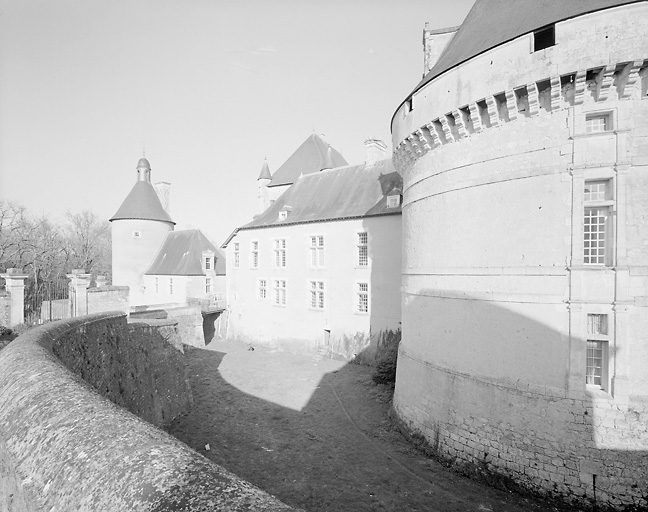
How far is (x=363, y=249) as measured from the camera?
1903cm

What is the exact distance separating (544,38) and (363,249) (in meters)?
12.3

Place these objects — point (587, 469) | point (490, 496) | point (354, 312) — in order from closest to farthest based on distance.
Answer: point (587, 469) < point (490, 496) < point (354, 312)

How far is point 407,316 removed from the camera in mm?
11492

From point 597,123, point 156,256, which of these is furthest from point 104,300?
point 597,123

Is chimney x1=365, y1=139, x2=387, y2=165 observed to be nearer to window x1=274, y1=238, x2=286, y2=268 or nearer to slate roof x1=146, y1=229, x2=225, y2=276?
window x1=274, y1=238, x2=286, y2=268

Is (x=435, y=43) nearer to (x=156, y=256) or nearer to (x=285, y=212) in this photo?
(x=285, y=212)

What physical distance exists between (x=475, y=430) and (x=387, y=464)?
234 cm

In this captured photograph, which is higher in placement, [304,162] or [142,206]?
[304,162]

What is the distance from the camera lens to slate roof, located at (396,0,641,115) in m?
7.75

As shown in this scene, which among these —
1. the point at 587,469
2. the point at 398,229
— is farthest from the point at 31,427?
the point at 398,229

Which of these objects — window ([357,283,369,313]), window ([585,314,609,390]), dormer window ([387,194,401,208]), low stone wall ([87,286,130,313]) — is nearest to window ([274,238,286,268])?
window ([357,283,369,313])

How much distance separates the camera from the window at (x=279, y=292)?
883 inches

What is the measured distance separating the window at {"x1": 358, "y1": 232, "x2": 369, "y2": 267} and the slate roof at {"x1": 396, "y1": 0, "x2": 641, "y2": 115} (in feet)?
30.9

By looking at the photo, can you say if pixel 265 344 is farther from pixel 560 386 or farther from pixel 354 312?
pixel 560 386
